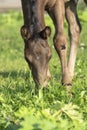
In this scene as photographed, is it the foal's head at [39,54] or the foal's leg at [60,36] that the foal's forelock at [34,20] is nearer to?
the foal's head at [39,54]

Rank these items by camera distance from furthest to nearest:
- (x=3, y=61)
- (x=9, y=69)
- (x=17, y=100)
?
(x=3, y=61) → (x=9, y=69) → (x=17, y=100)

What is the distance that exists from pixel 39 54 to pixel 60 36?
1228 millimetres

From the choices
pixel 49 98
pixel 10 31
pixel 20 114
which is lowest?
pixel 10 31

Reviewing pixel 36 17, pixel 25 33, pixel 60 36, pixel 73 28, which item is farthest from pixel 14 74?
pixel 25 33

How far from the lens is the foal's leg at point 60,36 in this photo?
8.26 meters

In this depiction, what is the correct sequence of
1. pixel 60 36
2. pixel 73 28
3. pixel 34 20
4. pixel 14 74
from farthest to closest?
1. pixel 14 74
2. pixel 73 28
3. pixel 60 36
4. pixel 34 20

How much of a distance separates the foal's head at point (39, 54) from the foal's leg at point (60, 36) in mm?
1032

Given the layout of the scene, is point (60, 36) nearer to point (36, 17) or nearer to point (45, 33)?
point (36, 17)

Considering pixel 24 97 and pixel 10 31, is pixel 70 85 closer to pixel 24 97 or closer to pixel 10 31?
pixel 24 97

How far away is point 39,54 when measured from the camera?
23.5 ft

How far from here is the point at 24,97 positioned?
6926 millimetres

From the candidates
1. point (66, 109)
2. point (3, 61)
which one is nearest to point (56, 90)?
point (66, 109)

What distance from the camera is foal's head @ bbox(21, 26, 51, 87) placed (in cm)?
716

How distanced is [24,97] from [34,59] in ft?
1.78
